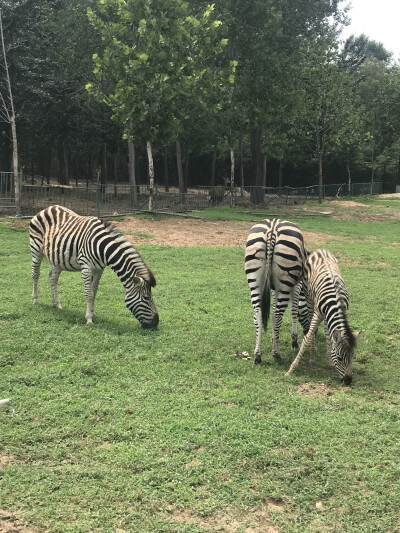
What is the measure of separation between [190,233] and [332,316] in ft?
40.8

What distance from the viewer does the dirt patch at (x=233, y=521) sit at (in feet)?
9.73

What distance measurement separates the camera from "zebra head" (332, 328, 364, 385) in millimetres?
5051

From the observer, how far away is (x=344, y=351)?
5094 millimetres

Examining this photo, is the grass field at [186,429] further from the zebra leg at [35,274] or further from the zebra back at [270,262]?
the zebra back at [270,262]

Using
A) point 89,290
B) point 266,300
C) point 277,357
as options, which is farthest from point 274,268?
point 89,290

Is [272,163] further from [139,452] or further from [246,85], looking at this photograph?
[139,452]

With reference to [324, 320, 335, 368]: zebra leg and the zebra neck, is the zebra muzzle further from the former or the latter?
[324, 320, 335, 368]: zebra leg

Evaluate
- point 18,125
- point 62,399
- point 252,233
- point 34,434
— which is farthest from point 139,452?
point 18,125

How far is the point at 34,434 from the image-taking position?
12.9ft

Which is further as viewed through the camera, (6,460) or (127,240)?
(127,240)

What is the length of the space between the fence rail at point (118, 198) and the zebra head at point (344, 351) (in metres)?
14.4

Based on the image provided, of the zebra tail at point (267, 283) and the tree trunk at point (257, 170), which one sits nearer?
the zebra tail at point (267, 283)

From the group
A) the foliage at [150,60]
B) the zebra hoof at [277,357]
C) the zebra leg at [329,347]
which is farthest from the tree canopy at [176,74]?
the zebra leg at [329,347]

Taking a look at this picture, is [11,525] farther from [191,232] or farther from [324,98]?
[324,98]
